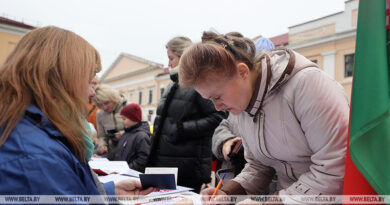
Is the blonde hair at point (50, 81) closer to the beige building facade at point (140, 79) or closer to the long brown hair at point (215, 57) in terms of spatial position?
the long brown hair at point (215, 57)

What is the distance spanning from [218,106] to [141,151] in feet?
5.40

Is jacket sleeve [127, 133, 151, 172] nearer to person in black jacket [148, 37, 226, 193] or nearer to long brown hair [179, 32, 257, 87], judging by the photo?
person in black jacket [148, 37, 226, 193]

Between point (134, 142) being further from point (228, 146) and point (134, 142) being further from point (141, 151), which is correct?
point (228, 146)

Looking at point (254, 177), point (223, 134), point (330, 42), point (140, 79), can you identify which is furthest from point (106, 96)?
point (140, 79)

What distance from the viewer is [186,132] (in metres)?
2.20

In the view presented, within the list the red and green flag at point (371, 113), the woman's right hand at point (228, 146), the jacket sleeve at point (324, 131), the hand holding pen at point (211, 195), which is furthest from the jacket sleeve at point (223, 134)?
the red and green flag at point (371, 113)

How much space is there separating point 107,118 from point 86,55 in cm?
269

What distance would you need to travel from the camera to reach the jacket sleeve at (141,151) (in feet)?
8.52

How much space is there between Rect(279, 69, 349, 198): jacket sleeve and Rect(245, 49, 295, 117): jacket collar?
0.27 ft

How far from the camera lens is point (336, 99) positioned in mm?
894

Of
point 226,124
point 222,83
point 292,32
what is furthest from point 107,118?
point 292,32

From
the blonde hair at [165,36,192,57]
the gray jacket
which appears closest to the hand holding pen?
the gray jacket

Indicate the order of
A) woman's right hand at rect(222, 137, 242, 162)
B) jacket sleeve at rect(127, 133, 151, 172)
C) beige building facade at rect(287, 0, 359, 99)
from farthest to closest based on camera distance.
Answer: beige building facade at rect(287, 0, 359, 99) → jacket sleeve at rect(127, 133, 151, 172) → woman's right hand at rect(222, 137, 242, 162)

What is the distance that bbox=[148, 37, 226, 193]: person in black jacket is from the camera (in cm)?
223
